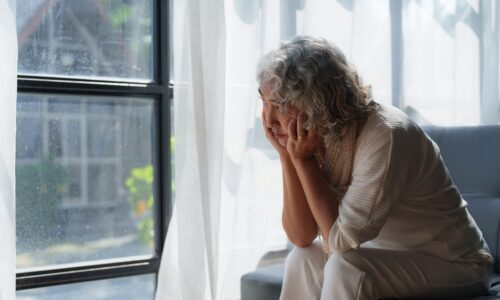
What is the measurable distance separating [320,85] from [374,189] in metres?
0.27

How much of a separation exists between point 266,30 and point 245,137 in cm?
39

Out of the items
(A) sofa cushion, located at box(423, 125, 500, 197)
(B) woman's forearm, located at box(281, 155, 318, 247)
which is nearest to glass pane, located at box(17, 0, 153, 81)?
(B) woman's forearm, located at box(281, 155, 318, 247)

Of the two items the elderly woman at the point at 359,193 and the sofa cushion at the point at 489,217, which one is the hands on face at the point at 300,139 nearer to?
the elderly woman at the point at 359,193

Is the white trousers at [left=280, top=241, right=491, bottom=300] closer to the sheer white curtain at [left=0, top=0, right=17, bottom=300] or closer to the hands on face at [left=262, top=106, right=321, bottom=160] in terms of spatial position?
the hands on face at [left=262, top=106, right=321, bottom=160]

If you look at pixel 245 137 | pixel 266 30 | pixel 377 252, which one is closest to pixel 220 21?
pixel 266 30

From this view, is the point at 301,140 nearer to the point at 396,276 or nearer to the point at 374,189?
the point at 374,189

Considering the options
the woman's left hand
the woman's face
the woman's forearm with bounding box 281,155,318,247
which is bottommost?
the woman's forearm with bounding box 281,155,318,247

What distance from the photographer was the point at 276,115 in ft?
5.16

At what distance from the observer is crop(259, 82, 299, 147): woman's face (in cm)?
152

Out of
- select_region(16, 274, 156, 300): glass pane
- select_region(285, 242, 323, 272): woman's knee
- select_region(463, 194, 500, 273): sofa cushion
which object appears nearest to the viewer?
select_region(285, 242, 323, 272): woman's knee

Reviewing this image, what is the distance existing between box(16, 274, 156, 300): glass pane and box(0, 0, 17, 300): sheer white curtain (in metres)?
0.33

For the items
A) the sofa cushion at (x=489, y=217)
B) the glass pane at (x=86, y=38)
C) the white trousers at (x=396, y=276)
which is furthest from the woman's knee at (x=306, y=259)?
the glass pane at (x=86, y=38)

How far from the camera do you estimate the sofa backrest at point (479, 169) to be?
1912 millimetres

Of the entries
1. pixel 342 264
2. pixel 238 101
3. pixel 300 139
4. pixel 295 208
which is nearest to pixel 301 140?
pixel 300 139
